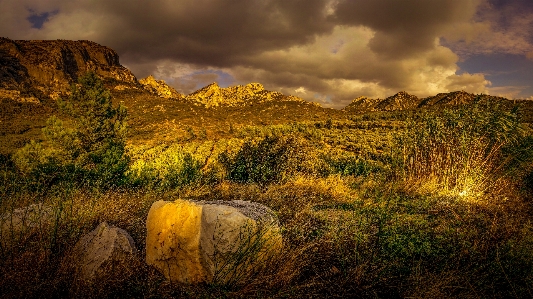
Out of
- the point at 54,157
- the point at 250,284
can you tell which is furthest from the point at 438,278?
the point at 54,157

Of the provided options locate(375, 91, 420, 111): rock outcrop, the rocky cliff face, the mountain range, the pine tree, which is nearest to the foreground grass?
the mountain range

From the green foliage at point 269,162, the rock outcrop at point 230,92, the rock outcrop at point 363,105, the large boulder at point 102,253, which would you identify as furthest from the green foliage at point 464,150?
the rock outcrop at point 230,92

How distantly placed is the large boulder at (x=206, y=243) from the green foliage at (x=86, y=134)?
44.8ft

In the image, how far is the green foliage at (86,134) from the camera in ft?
50.6

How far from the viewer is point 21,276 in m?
2.40

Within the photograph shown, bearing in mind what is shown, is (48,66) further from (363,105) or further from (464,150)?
(464,150)

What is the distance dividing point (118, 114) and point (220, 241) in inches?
706

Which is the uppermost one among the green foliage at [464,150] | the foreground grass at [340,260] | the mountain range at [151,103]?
the mountain range at [151,103]

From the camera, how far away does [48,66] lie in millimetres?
97250

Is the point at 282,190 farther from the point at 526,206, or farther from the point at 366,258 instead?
the point at 526,206

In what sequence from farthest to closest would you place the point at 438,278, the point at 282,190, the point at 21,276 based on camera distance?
1. the point at 282,190
2. the point at 438,278
3. the point at 21,276

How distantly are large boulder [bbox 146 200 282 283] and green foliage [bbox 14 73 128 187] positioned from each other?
13649 mm

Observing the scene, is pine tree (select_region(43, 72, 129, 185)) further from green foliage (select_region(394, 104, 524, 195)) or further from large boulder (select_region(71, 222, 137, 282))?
green foliage (select_region(394, 104, 524, 195))

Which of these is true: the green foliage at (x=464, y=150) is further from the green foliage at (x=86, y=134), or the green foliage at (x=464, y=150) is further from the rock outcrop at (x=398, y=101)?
the rock outcrop at (x=398, y=101)
